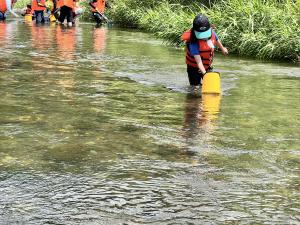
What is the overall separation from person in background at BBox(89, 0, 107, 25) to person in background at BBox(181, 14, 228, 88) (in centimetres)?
1848

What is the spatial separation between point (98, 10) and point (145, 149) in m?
23.1

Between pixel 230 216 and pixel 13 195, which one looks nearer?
pixel 230 216

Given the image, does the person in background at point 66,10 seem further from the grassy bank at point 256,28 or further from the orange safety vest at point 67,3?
the grassy bank at point 256,28

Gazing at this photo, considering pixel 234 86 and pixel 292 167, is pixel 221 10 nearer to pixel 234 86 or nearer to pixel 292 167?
pixel 234 86

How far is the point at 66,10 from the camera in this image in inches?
1027

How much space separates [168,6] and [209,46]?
42.9 ft

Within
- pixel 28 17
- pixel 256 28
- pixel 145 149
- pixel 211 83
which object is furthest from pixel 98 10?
pixel 145 149

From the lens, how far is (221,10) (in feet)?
56.7

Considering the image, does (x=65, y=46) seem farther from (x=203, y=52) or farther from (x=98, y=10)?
(x=98, y=10)

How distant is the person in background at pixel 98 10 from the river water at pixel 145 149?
1707 centimetres

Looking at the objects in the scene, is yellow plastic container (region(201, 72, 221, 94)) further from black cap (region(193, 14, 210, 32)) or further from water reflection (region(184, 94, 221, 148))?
black cap (region(193, 14, 210, 32))

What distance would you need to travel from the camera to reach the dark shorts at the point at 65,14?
25844 mm

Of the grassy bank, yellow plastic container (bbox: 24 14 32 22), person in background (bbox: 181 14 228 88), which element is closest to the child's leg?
person in background (bbox: 181 14 228 88)

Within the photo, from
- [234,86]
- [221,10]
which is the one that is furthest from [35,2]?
[234,86]
